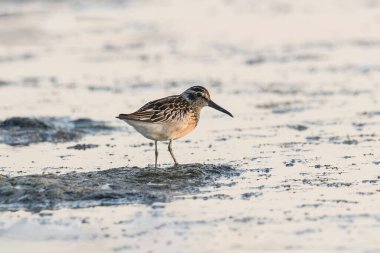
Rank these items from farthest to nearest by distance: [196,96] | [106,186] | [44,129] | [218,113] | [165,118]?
[218,113] → [44,129] → [196,96] → [165,118] → [106,186]

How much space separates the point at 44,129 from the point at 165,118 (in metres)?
2.80

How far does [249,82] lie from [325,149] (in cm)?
479

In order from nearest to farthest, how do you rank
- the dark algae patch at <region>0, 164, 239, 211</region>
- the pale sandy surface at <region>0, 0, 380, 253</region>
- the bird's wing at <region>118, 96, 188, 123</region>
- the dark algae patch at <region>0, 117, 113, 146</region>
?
the pale sandy surface at <region>0, 0, 380, 253</region>, the dark algae patch at <region>0, 164, 239, 211</region>, the bird's wing at <region>118, 96, 188, 123</region>, the dark algae patch at <region>0, 117, 113, 146</region>

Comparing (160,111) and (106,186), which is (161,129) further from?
(106,186)

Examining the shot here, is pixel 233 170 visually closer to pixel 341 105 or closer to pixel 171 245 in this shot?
pixel 171 245

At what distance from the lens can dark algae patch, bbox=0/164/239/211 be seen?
372 inches

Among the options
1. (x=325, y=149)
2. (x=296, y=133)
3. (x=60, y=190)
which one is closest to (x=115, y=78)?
(x=296, y=133)

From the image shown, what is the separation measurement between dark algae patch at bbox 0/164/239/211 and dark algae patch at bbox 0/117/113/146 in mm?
2494

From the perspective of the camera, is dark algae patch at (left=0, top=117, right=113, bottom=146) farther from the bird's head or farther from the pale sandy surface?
the bird's head

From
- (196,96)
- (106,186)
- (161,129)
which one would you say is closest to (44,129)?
(196,96)

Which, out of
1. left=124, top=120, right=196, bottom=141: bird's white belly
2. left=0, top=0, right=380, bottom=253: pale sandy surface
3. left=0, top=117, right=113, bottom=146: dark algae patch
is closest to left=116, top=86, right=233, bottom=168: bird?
left=124, top=120, right=196, bottom=141: bird's white belly

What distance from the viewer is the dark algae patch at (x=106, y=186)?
946 centimetres

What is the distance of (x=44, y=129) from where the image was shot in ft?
44.1

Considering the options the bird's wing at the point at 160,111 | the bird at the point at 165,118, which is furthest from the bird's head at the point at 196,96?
the bird's wing at the point at 160,111
